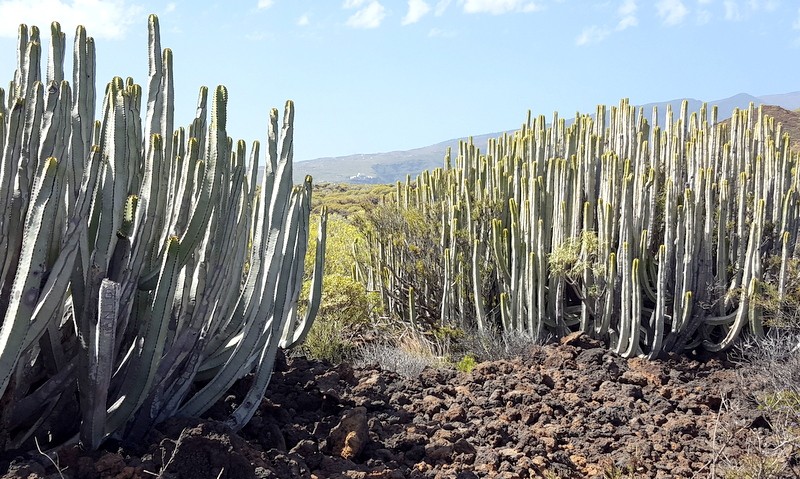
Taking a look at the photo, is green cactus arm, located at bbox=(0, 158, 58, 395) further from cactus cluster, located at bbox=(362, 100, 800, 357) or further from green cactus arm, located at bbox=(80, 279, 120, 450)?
cactus cluster, located at bbox=(362, 100, 800, 357)

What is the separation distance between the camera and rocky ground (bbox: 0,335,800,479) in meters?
3.10

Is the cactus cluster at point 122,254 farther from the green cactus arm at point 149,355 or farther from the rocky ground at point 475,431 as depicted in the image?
the rocky ground at point 475,431

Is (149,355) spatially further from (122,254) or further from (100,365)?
(122,254)

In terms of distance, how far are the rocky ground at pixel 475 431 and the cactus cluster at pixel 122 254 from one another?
0.25 meters

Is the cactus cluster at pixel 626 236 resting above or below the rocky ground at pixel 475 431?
above

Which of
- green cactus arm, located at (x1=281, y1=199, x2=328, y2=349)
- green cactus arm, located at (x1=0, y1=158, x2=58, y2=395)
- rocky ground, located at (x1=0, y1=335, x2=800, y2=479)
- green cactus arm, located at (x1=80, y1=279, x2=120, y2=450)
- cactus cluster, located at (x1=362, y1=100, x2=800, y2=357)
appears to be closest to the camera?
green cactus arm, located at (x1=0, y1=158, x2=58, y2=395)

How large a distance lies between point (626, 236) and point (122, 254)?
475 centimetres

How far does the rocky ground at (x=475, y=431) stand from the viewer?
3.10 m

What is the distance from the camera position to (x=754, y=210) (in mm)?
7098

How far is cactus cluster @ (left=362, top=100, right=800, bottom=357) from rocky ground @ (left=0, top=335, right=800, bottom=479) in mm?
831

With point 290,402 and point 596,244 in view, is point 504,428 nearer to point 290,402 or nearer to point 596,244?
point 290,402

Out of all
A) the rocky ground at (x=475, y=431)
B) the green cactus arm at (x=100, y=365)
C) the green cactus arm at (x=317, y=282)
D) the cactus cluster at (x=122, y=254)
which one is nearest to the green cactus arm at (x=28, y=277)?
the cactus cluster at (x=122, y=254)

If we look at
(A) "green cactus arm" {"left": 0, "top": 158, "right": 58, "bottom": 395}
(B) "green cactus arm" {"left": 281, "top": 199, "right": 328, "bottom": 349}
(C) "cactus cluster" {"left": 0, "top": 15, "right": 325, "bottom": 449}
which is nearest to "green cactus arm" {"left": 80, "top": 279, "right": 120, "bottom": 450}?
(C) "cactus cluster" {"left": 0, "top": 15, "right": 325, "bottom": 449}

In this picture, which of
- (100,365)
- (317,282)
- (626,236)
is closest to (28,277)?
(100,365)
